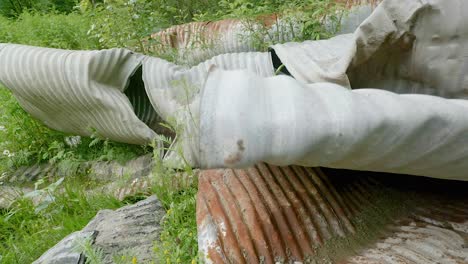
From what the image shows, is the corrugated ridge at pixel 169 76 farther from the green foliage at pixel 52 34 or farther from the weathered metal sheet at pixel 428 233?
the green foliage at pixel 52 34

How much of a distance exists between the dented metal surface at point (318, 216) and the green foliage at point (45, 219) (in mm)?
882

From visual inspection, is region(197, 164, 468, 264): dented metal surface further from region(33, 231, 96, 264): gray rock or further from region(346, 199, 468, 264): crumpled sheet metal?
region(33, 231, 96, 264): gray rock

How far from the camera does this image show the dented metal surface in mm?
1050

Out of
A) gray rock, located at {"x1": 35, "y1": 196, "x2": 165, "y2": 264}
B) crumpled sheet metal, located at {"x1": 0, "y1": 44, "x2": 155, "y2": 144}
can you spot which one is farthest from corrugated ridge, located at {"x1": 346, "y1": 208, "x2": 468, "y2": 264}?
crumpled sheet metal, located at {"x1": 0, "y1": 44, "x2": 155, "y2": 144}

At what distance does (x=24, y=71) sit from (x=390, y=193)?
1778 millimetres

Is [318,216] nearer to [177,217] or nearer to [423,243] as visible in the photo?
[423,243]

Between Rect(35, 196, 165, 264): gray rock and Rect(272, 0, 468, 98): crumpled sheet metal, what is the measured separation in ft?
2.52

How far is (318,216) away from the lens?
1178mm

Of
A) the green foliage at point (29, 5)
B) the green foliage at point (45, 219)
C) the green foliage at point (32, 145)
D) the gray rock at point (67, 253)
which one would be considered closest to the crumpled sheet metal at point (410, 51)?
the gray rock at point (67, 253)

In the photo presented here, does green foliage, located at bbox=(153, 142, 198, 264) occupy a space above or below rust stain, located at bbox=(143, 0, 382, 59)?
below

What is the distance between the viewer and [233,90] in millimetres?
774

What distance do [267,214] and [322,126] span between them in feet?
1.46

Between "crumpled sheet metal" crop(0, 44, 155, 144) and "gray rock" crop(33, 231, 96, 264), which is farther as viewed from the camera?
"crumpled sheet metal" crop(0, 44, 155, 144)

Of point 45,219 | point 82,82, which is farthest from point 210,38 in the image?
point 45,219
